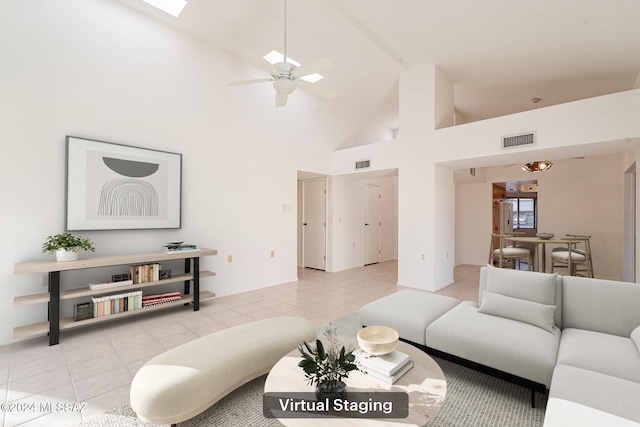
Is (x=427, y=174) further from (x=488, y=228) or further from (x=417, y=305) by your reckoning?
(x=488, y=228)

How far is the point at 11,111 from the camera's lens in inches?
110

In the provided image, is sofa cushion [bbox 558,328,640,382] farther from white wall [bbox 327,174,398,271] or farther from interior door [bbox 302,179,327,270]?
interior door [bbox 302,179,327,270]

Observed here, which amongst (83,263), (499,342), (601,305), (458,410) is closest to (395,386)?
(458,410)

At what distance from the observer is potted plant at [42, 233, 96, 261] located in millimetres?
2805

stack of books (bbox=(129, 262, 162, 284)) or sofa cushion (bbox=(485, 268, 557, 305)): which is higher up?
sofa cushion (bbox=(485, 268, 557, 305))

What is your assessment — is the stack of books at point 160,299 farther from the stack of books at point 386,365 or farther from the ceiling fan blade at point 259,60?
the ceiling fan blade at point 259,60

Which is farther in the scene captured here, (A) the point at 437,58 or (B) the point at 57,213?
(A) the point at 437,58

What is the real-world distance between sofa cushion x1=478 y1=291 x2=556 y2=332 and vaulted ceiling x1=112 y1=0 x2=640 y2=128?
3.40 meters

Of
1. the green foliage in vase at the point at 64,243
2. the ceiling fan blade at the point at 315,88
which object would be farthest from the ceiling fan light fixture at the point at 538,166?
the green foliage in vase at the point at 64,243

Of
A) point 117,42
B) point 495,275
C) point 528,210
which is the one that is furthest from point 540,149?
point 528,210

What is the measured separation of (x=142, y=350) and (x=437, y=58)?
569 cm

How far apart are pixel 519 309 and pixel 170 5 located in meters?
5.10

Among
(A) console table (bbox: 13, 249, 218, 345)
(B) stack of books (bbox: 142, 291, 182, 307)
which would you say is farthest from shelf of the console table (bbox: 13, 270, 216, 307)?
(B) stack of books (bbox: 142, 291, 182, 307)

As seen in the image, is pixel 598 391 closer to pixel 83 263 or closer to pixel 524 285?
pixel 524 285
